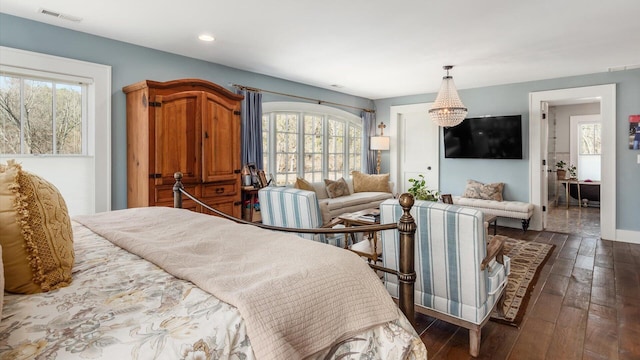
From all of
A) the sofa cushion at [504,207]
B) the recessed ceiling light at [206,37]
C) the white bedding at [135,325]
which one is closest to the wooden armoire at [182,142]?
the recessed ceiling light at [206,37]

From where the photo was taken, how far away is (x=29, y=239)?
1.10 meters

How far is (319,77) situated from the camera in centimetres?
537

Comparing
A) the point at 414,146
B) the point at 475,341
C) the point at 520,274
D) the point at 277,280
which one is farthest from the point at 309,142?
the point at 277,280

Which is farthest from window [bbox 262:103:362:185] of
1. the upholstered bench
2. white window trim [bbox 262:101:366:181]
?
the upholstered bench

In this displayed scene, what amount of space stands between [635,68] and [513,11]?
10.9 ft

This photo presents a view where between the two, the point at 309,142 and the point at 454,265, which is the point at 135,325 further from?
the point at 309,142

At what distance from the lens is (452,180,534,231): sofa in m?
5.41

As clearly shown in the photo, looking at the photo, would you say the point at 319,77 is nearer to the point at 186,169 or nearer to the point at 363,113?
the point at 363,113

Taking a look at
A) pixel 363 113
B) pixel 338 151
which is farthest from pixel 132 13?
pixel 363 113

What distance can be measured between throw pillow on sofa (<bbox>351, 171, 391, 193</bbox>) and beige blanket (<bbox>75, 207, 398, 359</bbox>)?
474cm

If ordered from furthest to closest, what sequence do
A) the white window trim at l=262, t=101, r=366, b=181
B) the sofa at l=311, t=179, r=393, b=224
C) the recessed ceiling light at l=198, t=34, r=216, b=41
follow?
the white window trim at l=262, t=101, r=366, b=181, the sofa at l=311, t=179, r=393, b=224, the recessed ceiling light at l=198, t=34, r=216, b=41

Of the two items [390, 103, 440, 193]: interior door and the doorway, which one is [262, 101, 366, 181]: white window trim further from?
the doorway

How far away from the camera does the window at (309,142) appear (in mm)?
5477

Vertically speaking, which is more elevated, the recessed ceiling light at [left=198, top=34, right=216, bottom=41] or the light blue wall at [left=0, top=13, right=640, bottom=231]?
the recessed ceiling light at [left=198, top=34, right=216, bottom=41]
